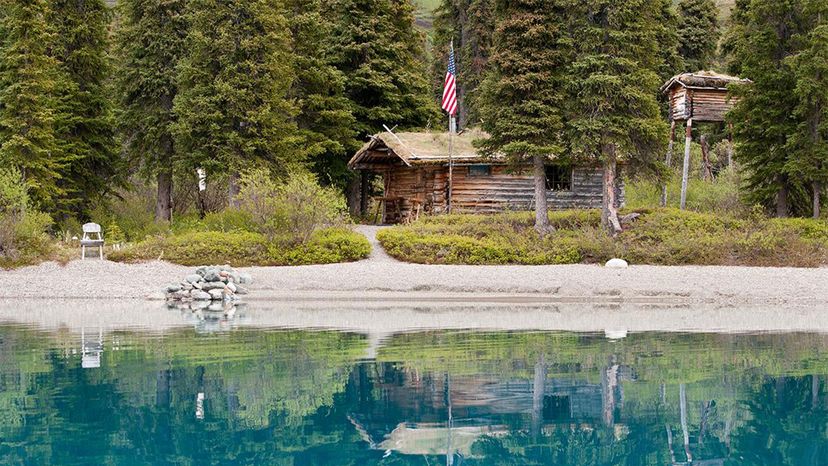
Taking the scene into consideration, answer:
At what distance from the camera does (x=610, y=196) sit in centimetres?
2867

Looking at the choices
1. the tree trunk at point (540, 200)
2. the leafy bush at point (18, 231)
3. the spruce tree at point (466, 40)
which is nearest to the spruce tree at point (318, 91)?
the spruce tree at point (466, 40)

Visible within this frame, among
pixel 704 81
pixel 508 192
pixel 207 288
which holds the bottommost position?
pixel 207 288

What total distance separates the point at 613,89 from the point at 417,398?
19203mm

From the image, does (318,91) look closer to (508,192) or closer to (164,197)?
(164,197)

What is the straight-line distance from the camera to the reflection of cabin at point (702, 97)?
33.1 meters

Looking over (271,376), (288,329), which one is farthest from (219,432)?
(288,329)

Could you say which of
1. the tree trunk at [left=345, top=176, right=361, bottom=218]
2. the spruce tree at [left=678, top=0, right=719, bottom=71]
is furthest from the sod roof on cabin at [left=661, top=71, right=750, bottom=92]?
the spruce tree at [left=678, top=0, right=719, bottom=71]

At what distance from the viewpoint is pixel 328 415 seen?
10.1 meters

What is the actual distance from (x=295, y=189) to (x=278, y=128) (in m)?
6.11

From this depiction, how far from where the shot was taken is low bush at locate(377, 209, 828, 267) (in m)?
25.6

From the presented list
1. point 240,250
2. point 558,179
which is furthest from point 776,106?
point 240,250

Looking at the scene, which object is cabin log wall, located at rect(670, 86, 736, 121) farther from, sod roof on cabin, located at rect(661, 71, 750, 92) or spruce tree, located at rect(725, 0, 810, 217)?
spruce tree, located at rect(725, 0, 810, 217)

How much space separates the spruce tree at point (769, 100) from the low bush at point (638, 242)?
1.93 m

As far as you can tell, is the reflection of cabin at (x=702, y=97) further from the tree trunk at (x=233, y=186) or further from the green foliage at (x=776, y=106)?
the tree trunk at (x=233, y=186)
